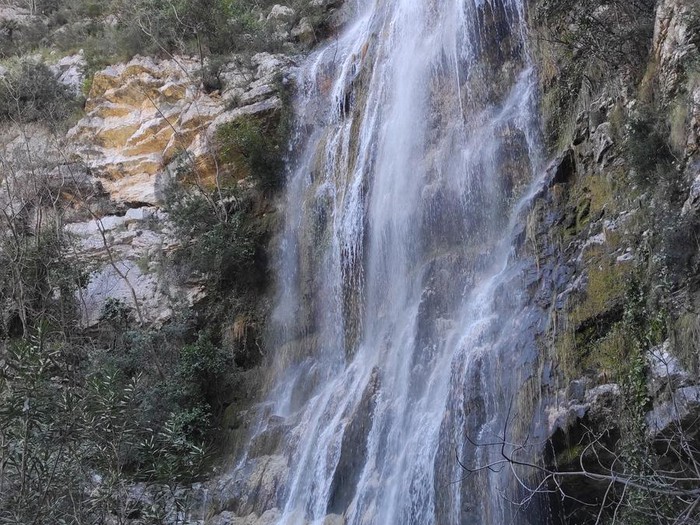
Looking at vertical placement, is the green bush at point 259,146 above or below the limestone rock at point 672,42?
above

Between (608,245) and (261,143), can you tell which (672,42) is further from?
(261,143)

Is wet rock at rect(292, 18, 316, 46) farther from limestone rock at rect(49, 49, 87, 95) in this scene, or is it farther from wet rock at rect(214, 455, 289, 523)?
wet rock at rect(214, 455, 289, 523)

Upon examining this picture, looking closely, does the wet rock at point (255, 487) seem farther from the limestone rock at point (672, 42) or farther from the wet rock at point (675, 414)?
the limestone rock at point (672, 42)

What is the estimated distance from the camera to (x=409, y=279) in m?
11.6

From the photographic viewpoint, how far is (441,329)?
10.2 meters

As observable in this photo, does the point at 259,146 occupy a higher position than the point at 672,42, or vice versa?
the point at 259,146

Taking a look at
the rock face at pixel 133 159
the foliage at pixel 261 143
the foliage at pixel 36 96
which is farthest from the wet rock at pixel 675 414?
the foliage at pixel 36 96

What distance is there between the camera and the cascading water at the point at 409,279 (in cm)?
866

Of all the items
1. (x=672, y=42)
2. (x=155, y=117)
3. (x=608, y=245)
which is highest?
(x=155, y=117)

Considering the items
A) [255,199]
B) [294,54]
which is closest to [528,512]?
[255,199]

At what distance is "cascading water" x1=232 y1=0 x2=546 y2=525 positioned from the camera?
8664 mm

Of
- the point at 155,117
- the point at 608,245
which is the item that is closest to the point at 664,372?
the point at 608,245

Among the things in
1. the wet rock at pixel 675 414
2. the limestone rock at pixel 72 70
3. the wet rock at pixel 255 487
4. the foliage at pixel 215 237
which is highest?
the limestone rock at pixel 72 70

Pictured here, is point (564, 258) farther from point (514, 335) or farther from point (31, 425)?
point (31, 425)
